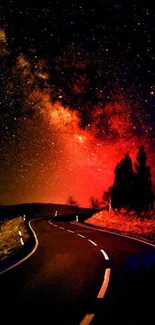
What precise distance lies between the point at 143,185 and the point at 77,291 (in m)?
35.3

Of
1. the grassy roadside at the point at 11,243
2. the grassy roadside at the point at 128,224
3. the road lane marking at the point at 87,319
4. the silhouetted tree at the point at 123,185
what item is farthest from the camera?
the silhouetted tree at the point at 123,185

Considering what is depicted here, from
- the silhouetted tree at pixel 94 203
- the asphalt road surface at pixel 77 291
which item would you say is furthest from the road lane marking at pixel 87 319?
the silhouetted tree at pixel 94 203

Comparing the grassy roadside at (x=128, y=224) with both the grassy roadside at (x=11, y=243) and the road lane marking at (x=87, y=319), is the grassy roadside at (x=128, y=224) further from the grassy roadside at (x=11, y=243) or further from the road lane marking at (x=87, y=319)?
the road lane marking at (x=87, y=319)

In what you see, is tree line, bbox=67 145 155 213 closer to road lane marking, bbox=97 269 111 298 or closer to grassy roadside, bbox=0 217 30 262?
grassy roadside, bbox=0 217 30 262

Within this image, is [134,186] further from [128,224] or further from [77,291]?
[77,291]

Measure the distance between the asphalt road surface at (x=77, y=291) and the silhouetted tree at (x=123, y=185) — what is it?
99.0ft

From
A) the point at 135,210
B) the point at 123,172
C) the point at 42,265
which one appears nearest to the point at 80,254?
the point at 42,265

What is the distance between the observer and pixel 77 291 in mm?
6348

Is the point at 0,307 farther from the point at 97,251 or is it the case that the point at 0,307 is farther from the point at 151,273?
the point at 97,251

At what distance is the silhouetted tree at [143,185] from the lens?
130ft

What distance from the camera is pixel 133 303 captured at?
562cm

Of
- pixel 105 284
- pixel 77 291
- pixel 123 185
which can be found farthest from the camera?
pixel 123 185

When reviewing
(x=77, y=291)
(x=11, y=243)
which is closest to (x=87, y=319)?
(x=77, y=291)

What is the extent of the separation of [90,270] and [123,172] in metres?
35.1
